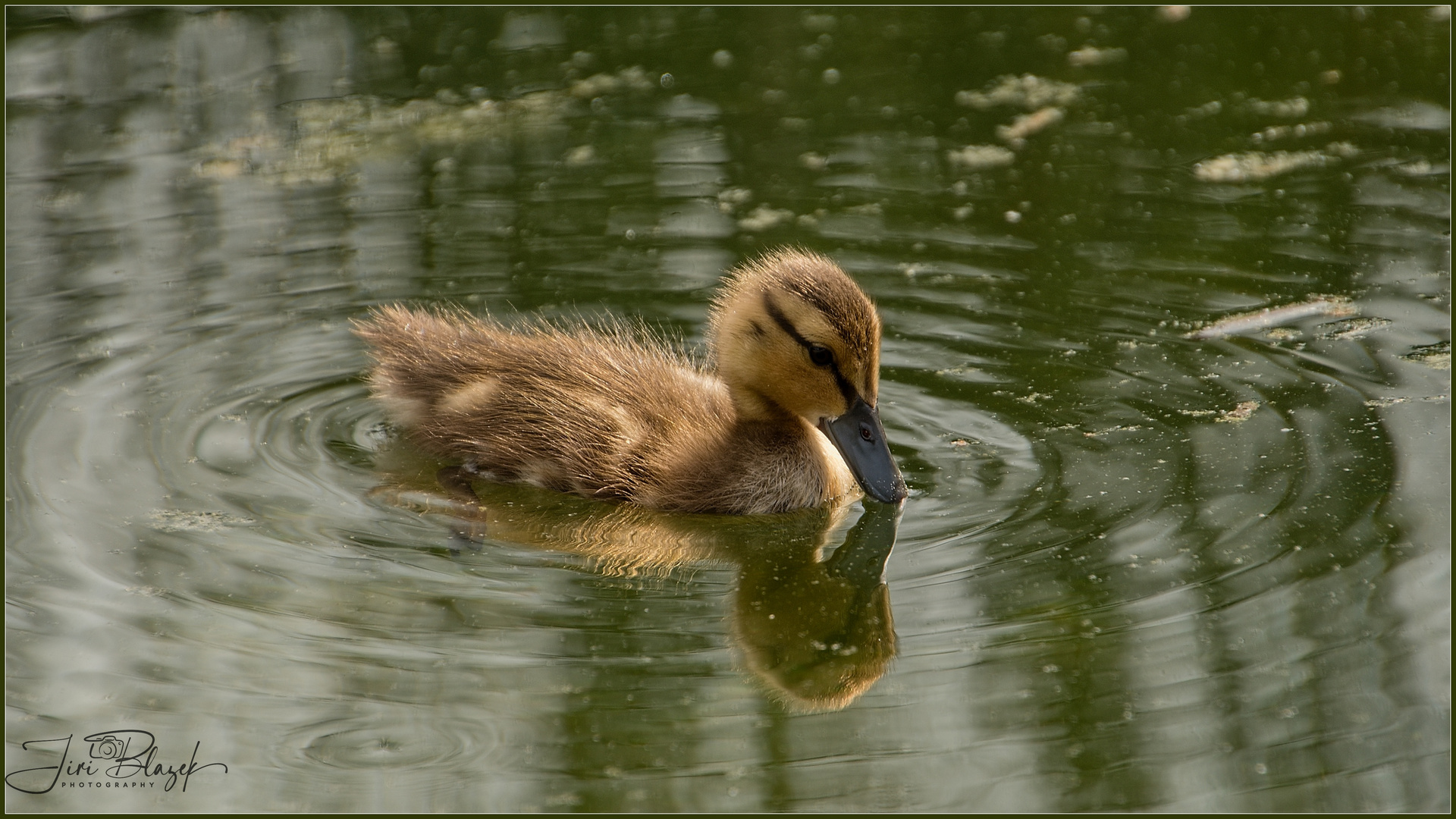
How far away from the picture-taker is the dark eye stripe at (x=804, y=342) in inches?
179

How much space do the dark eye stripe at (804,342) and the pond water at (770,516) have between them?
37 centimetres

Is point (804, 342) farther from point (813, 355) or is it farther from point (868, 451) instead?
point (868, 451)

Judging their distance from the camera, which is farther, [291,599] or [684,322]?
[684,322]

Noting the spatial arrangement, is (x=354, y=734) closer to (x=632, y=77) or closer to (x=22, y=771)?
(x=22, y=771)

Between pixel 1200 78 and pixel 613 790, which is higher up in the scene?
pixel 613 790

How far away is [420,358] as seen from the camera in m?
5.11

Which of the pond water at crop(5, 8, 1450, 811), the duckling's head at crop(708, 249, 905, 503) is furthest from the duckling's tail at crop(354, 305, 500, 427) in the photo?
the duckling's head at crop(708, 249, 905, 503)

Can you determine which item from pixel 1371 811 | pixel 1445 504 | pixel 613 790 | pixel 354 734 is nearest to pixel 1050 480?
pixel 1445 504

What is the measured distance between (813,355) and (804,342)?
5 centimetres

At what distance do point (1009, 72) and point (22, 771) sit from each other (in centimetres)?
656

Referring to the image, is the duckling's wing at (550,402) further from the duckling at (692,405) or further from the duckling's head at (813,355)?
the duckling's head at (813,355)

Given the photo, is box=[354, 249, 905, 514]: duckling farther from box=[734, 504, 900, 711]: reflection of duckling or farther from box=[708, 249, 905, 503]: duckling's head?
box=[734, 504, 900, 711]: reflection of duckling

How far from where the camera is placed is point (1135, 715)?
11.3 feet

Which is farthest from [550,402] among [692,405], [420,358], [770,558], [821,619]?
[821,619]
